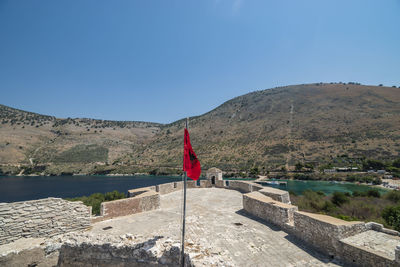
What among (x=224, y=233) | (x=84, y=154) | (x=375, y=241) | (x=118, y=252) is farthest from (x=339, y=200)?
(x=84, y=154)

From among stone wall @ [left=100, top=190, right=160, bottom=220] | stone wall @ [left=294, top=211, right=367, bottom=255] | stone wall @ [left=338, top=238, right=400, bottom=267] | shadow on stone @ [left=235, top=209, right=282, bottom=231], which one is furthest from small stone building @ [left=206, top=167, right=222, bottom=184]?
stone wall @ [left=338, top=238, right=400, bottom=267]

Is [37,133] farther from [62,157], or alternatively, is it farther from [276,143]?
[276,143]

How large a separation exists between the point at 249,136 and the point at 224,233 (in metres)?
62.8

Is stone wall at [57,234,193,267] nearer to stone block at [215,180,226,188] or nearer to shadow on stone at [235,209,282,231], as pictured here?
shadow on stone at [235,209,282,231]

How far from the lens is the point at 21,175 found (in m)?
66.2

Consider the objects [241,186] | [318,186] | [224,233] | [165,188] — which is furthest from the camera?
[318,186]

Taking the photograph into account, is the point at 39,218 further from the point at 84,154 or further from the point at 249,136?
the point at 84,154

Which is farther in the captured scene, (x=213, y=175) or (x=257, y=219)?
(x=213, y=175)

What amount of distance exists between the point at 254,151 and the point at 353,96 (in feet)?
173

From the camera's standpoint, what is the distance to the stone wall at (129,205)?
9.16 meters

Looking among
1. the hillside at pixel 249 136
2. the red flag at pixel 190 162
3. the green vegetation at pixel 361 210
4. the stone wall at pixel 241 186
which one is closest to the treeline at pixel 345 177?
the hillside at pixel 249 136

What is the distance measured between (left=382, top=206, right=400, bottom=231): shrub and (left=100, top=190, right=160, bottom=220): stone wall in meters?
12.4

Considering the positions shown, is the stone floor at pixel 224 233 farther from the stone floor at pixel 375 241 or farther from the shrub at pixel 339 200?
the shrub at pixel 339 200

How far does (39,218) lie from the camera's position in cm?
664
